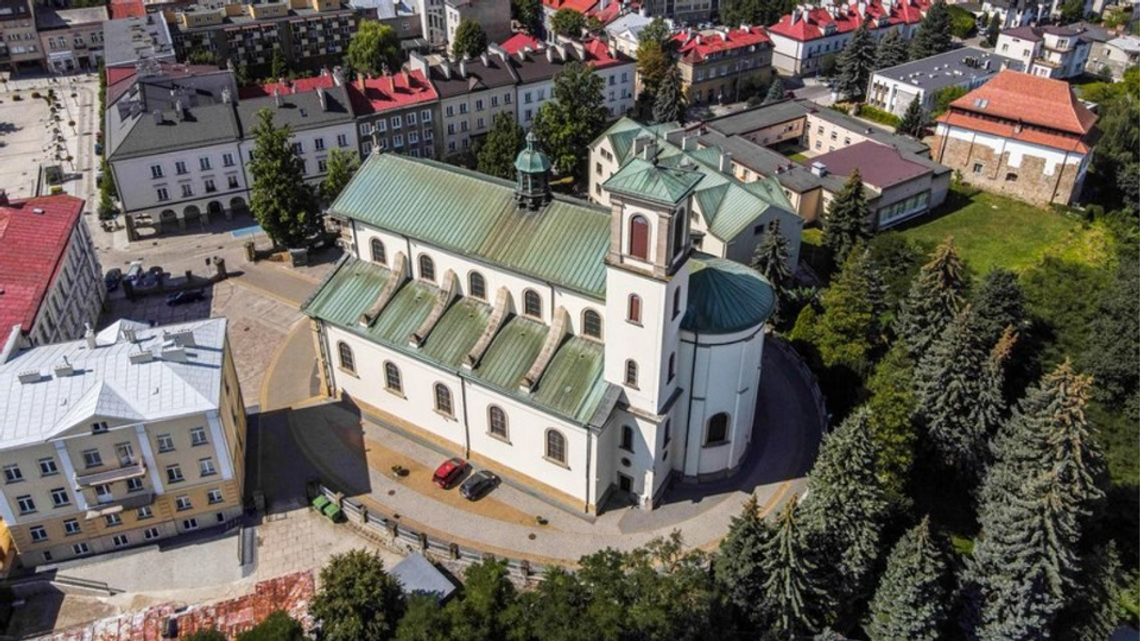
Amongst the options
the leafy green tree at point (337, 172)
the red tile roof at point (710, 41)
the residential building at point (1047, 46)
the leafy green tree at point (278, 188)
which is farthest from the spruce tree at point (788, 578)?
the residential building at point (1047, 46)

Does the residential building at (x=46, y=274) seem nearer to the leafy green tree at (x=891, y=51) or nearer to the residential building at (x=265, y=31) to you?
the residential building at (x=265, y=31)

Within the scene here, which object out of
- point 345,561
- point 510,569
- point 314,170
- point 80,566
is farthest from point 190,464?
point 314,170

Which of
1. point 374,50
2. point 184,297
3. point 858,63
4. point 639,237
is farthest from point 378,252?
point 858,63

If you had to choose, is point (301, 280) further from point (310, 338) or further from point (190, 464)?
point (190, 464)

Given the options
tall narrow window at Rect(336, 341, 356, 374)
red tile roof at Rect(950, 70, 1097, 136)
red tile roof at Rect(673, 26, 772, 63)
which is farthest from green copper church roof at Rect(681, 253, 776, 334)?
red tile roof at Rect(673, 26, 772, 63)

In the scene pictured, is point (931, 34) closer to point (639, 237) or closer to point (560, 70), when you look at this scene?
point (560, 70)

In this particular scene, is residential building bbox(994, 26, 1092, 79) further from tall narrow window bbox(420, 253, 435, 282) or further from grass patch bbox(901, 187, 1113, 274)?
tall narrow window bbox(420, 253, 435, 282)

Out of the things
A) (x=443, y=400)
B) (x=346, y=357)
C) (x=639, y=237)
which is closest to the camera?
(x=639, y=237)
